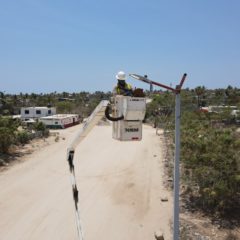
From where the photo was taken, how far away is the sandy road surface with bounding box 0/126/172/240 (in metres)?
15.1

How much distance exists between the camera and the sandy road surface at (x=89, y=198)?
15141 mm

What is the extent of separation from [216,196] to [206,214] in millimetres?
1200

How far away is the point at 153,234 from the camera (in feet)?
47.9

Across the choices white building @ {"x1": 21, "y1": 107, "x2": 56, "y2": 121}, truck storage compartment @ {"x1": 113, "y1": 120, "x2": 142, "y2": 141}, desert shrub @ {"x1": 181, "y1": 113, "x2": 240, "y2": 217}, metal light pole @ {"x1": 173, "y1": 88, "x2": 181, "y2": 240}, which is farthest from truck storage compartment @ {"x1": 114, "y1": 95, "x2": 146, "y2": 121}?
white building @ {"x1": 21, "y1": 107, "x2": 56, "y2": 121}

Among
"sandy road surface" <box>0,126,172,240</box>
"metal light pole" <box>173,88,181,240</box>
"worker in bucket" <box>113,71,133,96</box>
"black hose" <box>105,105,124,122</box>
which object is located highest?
"worker in bucket" <box>113,71,133,96</box>

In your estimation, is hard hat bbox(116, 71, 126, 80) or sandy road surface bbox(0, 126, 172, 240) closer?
hard hat bbox(116, 71, 126, 80)

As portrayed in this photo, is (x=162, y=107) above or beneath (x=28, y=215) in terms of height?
above

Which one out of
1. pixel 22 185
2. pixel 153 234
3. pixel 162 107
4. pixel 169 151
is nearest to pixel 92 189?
pixel 22 185

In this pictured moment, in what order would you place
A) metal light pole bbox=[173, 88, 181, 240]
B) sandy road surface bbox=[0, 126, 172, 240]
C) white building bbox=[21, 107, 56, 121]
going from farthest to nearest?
white building bbox=[21, 107, 56, 121], sandy road surface bbox=[0, 126, 172, 240], metal light pole bbox=[173, 88, 181, 240]

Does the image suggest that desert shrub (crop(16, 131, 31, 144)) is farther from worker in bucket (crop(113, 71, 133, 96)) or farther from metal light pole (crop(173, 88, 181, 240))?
metal light pole (crop(173, 88, 181, 240))

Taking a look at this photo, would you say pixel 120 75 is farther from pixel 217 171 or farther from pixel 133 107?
pixel 217 171

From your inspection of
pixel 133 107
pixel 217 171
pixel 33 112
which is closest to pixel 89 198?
pixel 217 171

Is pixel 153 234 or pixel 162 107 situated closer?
pixel 153 234

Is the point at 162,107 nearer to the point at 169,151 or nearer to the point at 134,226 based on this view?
the point at 169,151
